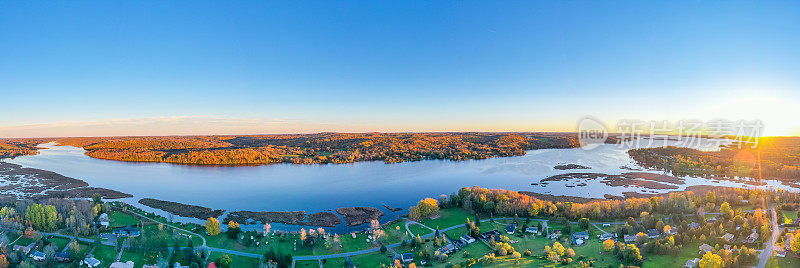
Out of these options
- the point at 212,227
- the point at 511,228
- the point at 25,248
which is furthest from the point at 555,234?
the point at 25,248

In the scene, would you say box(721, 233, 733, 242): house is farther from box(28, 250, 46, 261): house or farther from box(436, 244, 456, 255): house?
box(28, 250, 46, 261): house

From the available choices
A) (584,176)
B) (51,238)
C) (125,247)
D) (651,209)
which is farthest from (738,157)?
(51,238)

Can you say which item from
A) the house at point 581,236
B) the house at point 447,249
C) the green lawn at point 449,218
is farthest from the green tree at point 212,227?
the house at point 581,236

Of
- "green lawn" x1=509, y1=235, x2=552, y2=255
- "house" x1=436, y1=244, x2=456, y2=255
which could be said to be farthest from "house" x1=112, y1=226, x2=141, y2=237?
"green lawn" x1=509, y1=235, x2=552, y2=255

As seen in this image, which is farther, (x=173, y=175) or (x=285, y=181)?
(x=173, y=175)

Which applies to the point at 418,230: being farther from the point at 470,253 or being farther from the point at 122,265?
the point at 122,265

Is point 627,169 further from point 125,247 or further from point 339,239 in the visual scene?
point 125,247
